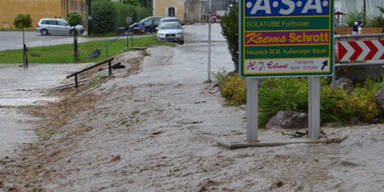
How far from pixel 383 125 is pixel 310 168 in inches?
124

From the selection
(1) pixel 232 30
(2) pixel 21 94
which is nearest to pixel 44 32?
(2) pixel 21 94

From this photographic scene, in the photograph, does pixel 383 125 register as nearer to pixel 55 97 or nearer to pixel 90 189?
pixel 90 189

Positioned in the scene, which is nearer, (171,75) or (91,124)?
(91,124)

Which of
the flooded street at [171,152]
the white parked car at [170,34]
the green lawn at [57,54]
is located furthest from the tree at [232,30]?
the white parked car at [170,34]

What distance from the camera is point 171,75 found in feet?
75.5

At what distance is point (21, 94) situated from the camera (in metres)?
25.2

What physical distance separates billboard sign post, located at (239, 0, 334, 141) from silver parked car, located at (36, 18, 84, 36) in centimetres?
5872

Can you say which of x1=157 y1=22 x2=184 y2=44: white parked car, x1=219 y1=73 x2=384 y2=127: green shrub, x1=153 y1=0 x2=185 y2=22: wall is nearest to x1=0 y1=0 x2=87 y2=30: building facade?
x1=153 y1=0 x2=185 y2=22: wall

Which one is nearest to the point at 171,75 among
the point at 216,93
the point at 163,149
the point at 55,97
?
the point at 55,97

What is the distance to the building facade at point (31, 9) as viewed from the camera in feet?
263

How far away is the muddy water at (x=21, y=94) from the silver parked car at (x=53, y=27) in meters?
31.0

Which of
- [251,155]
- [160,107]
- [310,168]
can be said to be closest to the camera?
[310,168]

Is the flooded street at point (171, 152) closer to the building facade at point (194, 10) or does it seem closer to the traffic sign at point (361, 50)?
the traffic sign at point (361, 50)

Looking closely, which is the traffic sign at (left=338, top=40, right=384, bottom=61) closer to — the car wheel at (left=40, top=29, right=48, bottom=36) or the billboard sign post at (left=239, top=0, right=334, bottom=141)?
the billboard sign post at (left=239, top=0, right=334, bottom=141)
